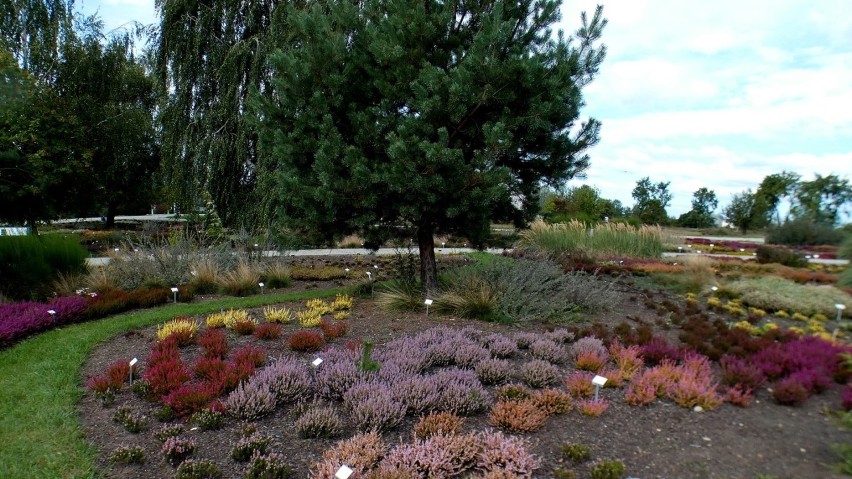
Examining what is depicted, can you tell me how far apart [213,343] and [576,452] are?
376cm

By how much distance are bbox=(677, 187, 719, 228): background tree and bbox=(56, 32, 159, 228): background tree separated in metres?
35.8

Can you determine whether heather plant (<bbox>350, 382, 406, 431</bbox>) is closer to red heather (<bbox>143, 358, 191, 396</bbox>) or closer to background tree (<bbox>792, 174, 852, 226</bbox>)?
red heather (<bbox>143, 358, 191, 396</bbox>)

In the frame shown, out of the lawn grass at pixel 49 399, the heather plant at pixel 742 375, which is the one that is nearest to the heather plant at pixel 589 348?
the heather plant at pixel 742 375

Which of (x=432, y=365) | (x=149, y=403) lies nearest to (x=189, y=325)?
(x=149, y=403)

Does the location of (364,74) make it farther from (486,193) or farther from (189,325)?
(189,325)

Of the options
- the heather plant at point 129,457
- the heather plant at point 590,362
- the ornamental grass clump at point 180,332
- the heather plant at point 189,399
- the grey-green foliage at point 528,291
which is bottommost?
the heather plant at point 129,457

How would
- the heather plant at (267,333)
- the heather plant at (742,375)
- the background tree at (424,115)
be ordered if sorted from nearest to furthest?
the heather plant at (742,375)
the heather plant at (267,333)
the background tree at (424,115)

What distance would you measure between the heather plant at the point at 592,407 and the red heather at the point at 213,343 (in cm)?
338

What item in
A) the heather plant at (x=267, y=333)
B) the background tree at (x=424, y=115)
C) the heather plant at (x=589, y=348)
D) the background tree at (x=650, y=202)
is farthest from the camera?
the background tree at (x=650, y=202)

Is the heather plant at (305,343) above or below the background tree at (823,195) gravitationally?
below

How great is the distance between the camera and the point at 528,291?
745 cm

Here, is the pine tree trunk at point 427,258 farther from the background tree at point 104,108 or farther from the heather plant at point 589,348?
the background tree at point 104,108

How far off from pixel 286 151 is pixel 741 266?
943cm

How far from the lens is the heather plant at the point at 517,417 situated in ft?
11.2
